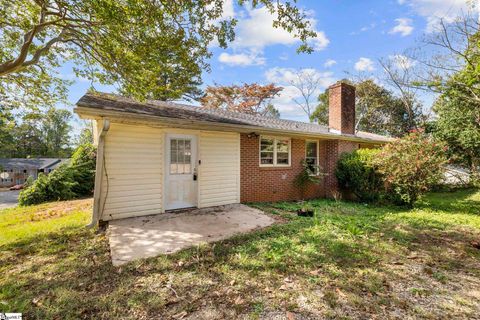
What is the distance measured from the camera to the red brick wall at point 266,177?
8344 mm

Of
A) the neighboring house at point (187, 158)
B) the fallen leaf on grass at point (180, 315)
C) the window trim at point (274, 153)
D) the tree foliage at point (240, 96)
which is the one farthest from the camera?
the tree foliage at point (240, 96)

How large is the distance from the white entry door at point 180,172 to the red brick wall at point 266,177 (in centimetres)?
188

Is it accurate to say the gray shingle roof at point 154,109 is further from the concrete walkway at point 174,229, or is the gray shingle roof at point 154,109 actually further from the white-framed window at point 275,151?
the concrete walkway at point 174,229

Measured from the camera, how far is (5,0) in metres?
5.99

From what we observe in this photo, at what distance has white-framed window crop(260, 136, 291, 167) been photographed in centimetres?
888

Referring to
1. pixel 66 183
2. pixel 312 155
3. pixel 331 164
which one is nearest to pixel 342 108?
pixel 331 164

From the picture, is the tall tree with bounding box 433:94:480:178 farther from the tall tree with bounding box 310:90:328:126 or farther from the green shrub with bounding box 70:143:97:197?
the green shrub with bounding box 70:143:97:197

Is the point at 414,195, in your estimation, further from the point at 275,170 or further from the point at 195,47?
the point at 195,47

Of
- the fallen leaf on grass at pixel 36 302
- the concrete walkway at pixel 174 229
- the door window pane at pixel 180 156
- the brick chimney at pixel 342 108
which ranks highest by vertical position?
the brick chimney at pixel 342 108

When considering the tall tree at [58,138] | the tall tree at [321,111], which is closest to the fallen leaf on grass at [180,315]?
the tall tree at [321,111]

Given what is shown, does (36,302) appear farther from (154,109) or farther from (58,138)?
(58,138)

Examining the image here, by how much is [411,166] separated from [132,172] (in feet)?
30.2

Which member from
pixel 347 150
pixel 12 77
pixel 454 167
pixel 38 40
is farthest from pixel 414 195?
pixel 12 77

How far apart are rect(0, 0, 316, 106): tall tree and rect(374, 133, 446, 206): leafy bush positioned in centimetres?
538
